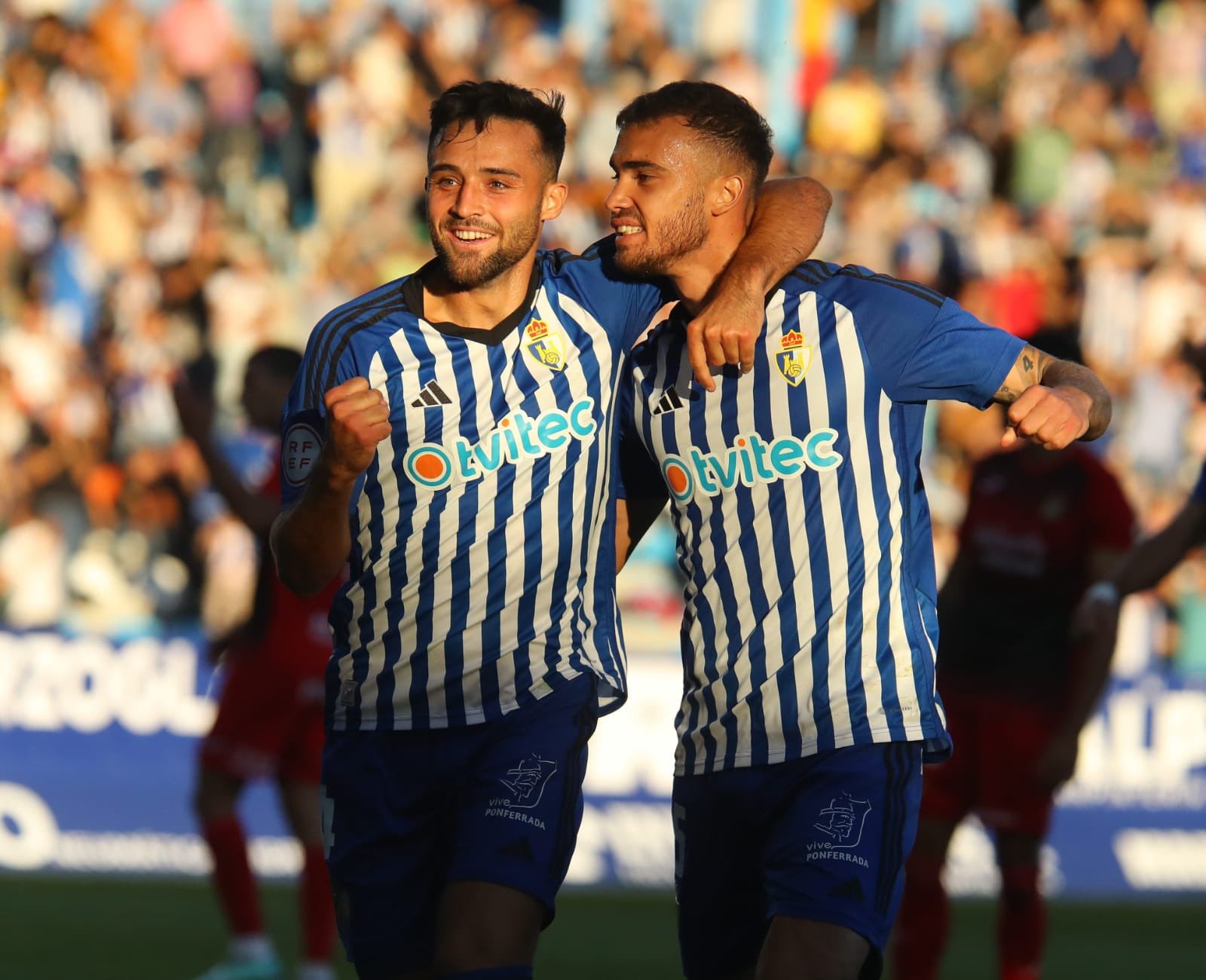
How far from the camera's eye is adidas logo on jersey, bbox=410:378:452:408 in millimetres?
4445

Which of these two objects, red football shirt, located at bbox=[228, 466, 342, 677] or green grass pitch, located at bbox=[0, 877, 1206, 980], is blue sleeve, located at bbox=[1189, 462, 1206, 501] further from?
red football shirt, located at bbox=[228, 466, 342, 677]

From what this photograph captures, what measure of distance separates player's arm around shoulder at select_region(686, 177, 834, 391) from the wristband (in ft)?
7.10

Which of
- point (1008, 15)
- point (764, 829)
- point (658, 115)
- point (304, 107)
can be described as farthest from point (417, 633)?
point (1008, 15)

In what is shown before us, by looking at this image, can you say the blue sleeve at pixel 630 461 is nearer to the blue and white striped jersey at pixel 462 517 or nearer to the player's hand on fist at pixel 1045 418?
the blue and white striped jersey at pixel 462 517

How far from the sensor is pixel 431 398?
4449mm

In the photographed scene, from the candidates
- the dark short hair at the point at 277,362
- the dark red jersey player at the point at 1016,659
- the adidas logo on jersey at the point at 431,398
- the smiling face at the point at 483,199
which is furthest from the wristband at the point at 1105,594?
the dark short hair at the point at 277,362

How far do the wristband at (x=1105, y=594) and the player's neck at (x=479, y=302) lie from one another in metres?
2.73

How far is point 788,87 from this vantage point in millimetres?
15672

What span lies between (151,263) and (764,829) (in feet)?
33.6

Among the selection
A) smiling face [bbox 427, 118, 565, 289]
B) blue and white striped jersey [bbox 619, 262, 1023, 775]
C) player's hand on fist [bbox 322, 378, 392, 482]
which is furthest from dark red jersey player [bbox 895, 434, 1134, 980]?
player's hand on fist [bbox 322, 378, 392, 482]

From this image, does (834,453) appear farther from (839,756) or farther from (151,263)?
(151,263)

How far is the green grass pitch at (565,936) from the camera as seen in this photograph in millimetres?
7836

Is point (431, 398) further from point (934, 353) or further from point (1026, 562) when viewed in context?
point (1026, 562)

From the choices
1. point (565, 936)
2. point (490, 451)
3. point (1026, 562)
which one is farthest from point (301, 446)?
point (565, 936)
